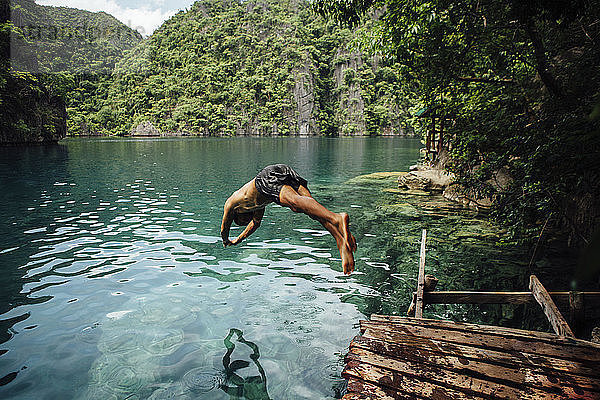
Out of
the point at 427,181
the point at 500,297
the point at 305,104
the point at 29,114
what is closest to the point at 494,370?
the point at 500,297

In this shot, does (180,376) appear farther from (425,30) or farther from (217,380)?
(425,30)

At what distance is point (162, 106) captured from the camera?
108 m

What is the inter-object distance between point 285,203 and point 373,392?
7.90 feet

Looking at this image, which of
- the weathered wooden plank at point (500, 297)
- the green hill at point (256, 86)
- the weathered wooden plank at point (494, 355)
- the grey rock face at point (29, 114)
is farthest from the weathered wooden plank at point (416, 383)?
the green hill at point (256, 86)

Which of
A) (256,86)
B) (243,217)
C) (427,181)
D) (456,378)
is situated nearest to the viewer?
(456,378)

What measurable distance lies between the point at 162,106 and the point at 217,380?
4543 inches

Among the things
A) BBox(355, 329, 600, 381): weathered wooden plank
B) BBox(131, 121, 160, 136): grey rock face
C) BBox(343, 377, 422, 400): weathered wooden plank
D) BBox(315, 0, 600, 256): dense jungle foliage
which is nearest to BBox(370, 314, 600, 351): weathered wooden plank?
BBox(355, 329, 600, 381): weathered wooden plank

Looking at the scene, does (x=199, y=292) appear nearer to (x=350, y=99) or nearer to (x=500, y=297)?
(x=500, y=297)

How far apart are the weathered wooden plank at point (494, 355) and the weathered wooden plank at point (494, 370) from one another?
5 centimetres

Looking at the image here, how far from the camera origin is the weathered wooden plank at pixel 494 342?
332cm

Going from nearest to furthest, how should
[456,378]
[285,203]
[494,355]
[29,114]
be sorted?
[456,378] → [494,355] → [285,203] → [29,114]

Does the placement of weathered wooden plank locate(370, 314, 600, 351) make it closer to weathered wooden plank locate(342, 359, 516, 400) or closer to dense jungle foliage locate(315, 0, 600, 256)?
weathered wooden plank locate(342, 359, 516, 400)

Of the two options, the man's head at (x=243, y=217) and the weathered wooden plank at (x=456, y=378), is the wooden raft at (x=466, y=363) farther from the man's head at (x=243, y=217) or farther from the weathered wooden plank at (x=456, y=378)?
the man's head at (x=243, y=217)

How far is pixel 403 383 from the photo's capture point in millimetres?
3018
